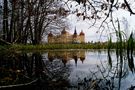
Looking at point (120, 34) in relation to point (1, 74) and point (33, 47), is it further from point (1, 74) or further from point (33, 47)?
point (33, 47)

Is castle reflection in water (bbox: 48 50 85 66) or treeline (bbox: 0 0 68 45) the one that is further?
treeline (bbox: 0 0 68 45)

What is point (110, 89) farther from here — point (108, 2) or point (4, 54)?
point (4, 54)

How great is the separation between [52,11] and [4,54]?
15.5 m

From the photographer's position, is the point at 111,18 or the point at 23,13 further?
the point at 23,13

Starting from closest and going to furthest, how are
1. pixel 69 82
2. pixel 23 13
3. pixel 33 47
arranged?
pixel 69 82 < pixel 33 47 < pixel 23 13

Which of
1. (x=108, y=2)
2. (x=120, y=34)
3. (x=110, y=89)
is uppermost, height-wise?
(x=108, y=2)

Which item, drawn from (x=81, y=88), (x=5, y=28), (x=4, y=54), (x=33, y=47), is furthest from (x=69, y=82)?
(x=5, y=28)

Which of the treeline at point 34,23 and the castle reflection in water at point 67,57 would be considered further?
the treeline at point 34,23

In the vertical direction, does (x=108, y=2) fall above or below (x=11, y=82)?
above

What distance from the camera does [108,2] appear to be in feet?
27.5

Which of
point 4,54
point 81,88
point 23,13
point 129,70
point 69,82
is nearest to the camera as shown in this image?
point 81,88

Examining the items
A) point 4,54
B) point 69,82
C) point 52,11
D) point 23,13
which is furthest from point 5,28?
point 69,82

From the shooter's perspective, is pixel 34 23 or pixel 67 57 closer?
pixel 67 57

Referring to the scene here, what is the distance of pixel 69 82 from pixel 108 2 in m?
2.14
